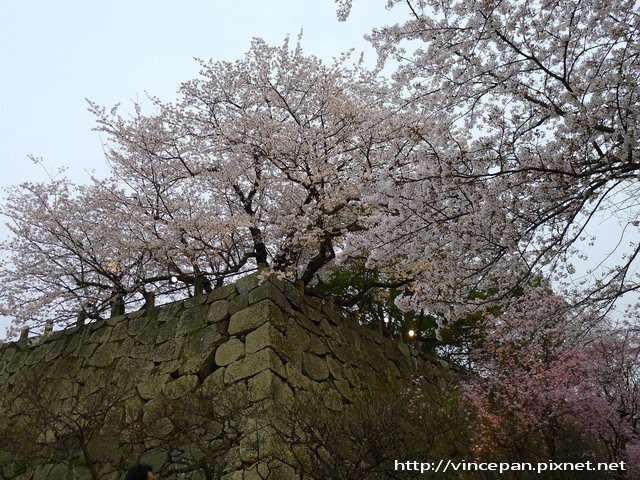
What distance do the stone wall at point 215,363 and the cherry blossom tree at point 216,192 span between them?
3.09ft

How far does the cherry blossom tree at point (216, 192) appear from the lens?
7.32 metres

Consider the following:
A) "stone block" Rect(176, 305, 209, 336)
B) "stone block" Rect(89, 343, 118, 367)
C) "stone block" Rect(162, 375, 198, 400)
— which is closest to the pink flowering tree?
"stone block" Rect(162, 375, 198, 400)

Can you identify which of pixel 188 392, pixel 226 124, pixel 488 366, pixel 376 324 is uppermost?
pixel 226 124

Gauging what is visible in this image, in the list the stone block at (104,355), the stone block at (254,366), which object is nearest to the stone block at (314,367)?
the stone block at (254,366)

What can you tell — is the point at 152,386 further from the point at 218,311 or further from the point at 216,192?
the point at 216,192

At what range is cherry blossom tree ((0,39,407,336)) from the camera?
7.32 m

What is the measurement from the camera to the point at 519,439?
6.96 m

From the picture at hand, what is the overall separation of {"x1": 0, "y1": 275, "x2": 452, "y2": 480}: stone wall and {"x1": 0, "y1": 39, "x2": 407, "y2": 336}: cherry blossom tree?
3.09 feet

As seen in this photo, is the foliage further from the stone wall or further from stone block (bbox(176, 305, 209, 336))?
stone block (bbox(176, 305, 209, 336))

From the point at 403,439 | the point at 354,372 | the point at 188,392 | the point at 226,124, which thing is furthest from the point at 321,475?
the point at 226,124

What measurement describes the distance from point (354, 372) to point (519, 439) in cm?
274

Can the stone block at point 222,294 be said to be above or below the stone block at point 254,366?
above

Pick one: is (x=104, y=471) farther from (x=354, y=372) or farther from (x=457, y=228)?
(x=457, y=228)

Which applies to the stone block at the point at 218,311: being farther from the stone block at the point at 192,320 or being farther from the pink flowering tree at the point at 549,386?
the pink flowering tree at the point at 549,386
